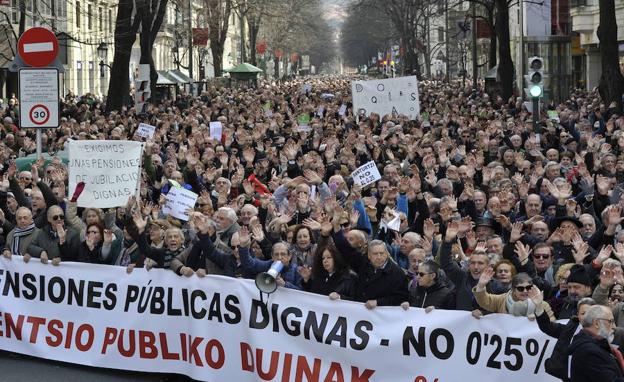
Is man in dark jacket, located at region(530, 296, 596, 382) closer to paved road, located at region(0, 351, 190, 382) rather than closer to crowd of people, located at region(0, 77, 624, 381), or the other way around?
crowd of people, located at region(0, 77, 624, 381)

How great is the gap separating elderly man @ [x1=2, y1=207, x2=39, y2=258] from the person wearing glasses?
0.08 m

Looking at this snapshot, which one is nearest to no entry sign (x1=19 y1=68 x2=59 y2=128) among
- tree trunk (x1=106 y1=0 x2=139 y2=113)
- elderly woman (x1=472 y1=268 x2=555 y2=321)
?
elderly woman (x1=472 y1=268 x2=555 y2=321)

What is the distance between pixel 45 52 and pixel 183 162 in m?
4.37

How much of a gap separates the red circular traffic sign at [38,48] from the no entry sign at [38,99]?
95mm

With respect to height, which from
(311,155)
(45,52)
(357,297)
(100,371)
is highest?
(45,52)

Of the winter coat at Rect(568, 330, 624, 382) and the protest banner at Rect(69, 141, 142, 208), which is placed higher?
the protest banner at Rect(69, 141, 142, 208)

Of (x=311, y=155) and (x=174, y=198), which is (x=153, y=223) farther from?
(x=311, y=155)

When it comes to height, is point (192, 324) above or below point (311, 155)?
below

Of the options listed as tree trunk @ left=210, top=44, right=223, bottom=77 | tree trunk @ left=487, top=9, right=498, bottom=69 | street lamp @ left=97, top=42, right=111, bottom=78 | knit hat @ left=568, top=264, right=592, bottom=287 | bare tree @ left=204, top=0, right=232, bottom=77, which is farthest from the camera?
tree trunk @ left=210, top=44, right=223, bottom=77

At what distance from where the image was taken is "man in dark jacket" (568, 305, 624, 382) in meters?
6.44

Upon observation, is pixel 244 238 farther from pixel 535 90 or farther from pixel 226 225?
pixel 535 90

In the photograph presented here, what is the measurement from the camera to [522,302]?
8008 millimetres

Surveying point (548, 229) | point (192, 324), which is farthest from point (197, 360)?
point (548, 229)

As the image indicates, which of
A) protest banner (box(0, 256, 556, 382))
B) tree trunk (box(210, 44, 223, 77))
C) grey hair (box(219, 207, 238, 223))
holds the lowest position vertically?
protest banner (box(0, 256, 556, 382))
